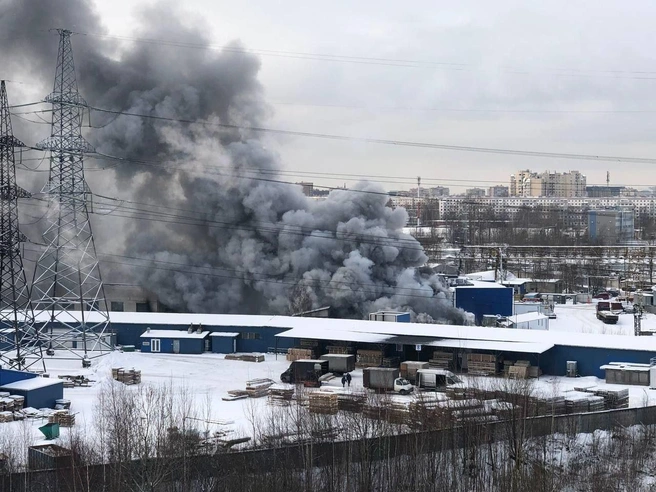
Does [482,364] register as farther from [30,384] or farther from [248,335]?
[30,384]

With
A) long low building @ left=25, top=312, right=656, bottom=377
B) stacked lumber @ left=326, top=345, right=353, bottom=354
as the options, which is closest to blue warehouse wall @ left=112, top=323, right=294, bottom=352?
long low building @ left=25, top=312, right=656, bottom=377

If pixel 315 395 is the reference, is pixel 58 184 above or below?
above

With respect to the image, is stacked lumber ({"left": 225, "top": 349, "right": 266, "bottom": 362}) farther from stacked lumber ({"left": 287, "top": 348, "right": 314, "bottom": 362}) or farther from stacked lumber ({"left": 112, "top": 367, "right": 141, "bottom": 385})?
stacked lumber ({"left": 112, "top": 367, "right": 141, "bottom": 385})

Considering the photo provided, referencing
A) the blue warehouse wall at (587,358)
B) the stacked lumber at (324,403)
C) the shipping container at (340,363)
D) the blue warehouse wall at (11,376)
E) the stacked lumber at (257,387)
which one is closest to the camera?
the stacked lumber at (324,403)

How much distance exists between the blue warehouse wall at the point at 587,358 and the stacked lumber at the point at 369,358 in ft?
11.1

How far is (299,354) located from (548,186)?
91.2 metres

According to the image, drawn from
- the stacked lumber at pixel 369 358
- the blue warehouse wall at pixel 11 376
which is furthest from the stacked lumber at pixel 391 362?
the blue warehouse wall at pixel 11 376

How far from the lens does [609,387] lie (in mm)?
15602

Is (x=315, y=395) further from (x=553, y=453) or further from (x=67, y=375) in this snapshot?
(x=67, y=375)

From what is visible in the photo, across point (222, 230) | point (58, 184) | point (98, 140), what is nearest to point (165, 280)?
point (222, 230)

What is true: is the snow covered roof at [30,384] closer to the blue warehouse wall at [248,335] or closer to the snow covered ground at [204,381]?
the snow covered ground at [204,381]

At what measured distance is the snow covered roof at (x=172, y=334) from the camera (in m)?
20.5

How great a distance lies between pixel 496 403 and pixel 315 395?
9.30 ft

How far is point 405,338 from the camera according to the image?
18.3 m
